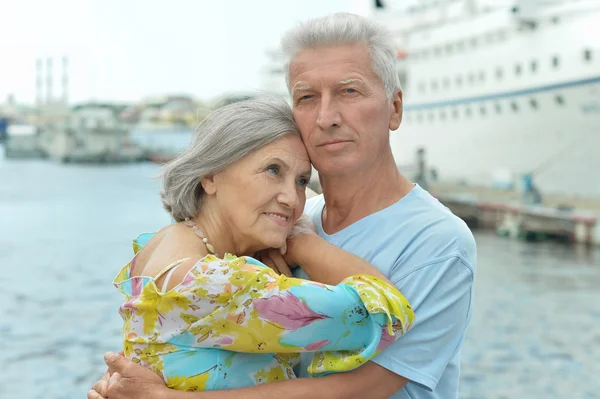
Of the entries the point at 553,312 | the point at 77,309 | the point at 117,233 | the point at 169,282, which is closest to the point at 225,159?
the point at 169,282

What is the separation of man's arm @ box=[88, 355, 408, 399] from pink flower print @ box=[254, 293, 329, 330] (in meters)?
0.20

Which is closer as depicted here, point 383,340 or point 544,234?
point 383,340

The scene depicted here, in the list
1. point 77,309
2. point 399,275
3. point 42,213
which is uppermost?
point 399,275

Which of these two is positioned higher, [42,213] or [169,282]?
[169,282]

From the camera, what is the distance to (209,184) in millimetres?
2145

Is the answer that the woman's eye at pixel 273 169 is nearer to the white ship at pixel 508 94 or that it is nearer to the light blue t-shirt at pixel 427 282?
the light blue t-shirt at pixel 427 282

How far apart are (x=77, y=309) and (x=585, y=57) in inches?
786

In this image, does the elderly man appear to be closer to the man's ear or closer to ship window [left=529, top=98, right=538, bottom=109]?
the man's ear

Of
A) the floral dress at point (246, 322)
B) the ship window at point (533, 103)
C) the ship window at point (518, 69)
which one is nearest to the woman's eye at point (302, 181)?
the floral dress at point (246, 322)

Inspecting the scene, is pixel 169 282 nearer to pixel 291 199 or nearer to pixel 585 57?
pixel 291 199

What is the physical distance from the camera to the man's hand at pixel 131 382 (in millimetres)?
1970

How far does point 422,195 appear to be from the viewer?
2.25 m

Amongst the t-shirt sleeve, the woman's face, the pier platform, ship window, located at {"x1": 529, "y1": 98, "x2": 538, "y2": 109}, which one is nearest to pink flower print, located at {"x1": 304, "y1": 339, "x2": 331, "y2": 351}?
the t-shirt sleeve

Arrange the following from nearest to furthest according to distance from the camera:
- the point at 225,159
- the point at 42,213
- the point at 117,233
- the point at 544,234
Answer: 1. the point at 225,159
2. the point at 544,234
3. the point at 117,233
4. the point at 42,213
